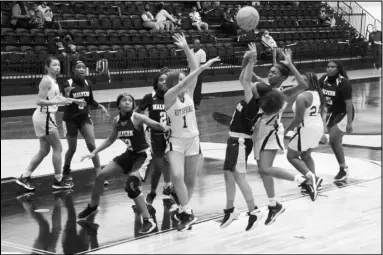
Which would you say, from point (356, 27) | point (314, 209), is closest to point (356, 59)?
point (356, 27)

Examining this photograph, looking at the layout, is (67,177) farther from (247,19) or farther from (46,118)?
(247,19)

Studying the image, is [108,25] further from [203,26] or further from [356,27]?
[356,27]

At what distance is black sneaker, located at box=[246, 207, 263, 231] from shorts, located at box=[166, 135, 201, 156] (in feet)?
2.96

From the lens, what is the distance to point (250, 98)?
761 centimetres

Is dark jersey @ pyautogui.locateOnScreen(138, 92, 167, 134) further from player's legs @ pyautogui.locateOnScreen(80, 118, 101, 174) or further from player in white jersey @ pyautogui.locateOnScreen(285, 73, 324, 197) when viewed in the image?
player in white jersey @ pyautogui.locateOnScreen(285, 73, 324, 197)

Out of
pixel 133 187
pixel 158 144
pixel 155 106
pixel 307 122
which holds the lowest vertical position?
pixel 133 187

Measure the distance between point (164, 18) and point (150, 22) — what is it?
2.99 ft

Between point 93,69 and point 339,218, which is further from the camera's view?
point 93,69

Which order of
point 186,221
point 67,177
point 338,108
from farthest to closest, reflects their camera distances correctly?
point 338,108, point 67,177, point 186,221

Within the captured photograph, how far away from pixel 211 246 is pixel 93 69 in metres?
16.0

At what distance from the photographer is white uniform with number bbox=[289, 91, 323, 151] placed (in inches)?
354

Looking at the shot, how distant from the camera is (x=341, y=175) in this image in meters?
10.4

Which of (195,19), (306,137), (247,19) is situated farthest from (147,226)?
(195,19)

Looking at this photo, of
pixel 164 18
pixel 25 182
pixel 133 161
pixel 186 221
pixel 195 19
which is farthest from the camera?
pixel 195 19
